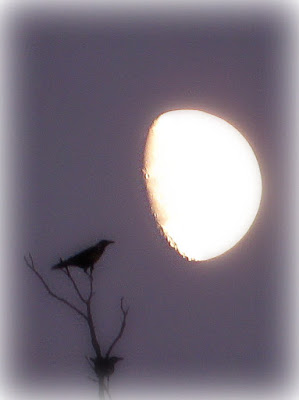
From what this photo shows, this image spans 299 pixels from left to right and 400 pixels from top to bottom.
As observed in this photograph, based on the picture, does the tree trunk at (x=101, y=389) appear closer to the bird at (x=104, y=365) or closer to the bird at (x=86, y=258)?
the bird at (x=104, y=365)

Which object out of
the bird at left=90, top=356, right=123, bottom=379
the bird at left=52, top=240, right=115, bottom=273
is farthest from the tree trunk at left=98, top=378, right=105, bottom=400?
the bird at left=52, top=240, right=115, bottom=273

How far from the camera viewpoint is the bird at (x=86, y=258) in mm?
2688

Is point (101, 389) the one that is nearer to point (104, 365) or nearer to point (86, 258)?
point (104, 365)

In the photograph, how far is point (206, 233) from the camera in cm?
357

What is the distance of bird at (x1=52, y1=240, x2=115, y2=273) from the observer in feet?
8.82

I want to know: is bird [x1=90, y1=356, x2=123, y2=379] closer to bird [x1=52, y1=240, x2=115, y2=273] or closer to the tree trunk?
the tree trunk

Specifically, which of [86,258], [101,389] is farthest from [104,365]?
[86,258]

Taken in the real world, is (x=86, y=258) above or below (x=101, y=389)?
above

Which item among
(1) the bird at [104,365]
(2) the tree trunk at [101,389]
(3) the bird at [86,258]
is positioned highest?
(3) the bird at [86,258]

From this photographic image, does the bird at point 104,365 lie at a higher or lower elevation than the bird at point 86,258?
lower

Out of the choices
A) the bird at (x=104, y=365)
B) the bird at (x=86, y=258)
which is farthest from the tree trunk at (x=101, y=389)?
the bird at (x=86, y=258)

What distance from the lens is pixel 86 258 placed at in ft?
8.87

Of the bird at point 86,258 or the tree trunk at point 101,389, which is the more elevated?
the bird at point 86,258

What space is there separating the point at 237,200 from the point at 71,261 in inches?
42.3
